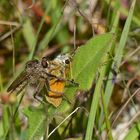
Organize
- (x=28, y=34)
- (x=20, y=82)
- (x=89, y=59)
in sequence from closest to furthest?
1. (x=89, y=59)
2. (x=20, y=82)
3. (x=28, y=34)

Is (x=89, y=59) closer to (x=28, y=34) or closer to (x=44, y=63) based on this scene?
(x=44, y=63)

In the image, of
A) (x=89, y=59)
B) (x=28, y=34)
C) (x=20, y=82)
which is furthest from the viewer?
(x=28, y=34)

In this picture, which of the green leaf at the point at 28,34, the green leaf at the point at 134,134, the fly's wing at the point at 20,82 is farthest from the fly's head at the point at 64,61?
the green leaf at the point at 28,34

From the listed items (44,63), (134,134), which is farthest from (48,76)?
(134,134)

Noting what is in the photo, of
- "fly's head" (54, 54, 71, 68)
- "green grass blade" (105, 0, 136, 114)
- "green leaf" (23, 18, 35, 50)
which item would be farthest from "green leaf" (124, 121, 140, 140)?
"green leaf" (23, 18, 35, 50)

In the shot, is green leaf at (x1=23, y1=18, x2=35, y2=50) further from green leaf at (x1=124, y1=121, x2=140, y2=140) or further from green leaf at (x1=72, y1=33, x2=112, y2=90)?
green leaf at (x1=124, y1=121, x2=140, y2=140)

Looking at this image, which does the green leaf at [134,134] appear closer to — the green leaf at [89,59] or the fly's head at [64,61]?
the green leaf at [89,59]
